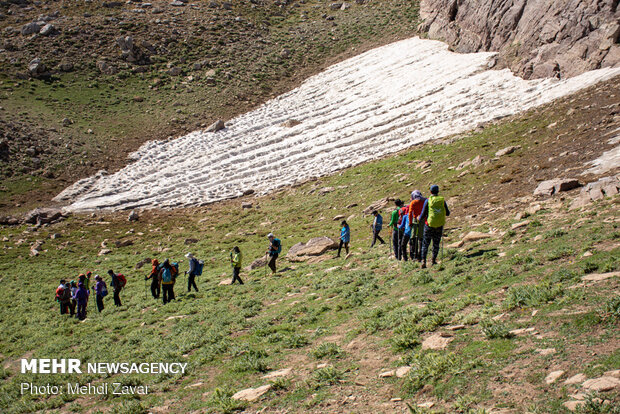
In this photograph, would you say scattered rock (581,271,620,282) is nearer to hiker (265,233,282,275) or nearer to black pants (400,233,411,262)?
black pants (400,233,411,262)

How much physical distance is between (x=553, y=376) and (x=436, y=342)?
2.29 m

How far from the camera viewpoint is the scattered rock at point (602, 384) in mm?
5535

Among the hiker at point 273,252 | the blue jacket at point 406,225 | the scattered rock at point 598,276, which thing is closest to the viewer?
the scattered rock at point 598,276

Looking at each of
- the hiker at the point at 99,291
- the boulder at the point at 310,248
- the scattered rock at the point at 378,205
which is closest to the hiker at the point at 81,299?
the hiker at the point at 99,291

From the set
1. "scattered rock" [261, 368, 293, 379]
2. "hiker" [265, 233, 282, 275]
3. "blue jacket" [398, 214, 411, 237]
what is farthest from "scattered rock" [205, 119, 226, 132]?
"scattered rock" [261, 368, 293, 379]

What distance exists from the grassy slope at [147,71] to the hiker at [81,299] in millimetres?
21783

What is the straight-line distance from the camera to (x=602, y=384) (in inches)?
221

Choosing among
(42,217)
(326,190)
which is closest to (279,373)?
(326,190)

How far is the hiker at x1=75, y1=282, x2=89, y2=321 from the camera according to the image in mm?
19203

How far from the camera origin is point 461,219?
61.5ft

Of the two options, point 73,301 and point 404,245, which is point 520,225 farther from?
point 73,301

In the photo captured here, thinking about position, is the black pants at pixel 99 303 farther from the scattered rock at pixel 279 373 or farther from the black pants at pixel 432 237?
the black pants at pixel 432 237

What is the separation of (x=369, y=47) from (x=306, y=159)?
2791cm

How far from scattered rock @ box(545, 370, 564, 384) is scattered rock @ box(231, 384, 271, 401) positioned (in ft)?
15.1
